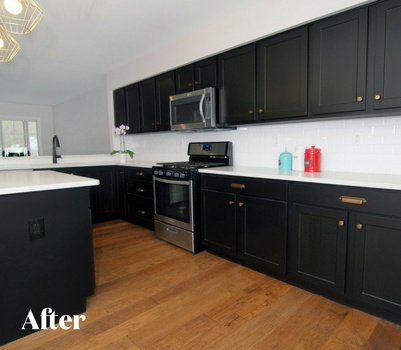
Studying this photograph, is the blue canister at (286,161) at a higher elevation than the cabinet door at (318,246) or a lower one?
higher

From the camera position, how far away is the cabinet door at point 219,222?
2.62 meters

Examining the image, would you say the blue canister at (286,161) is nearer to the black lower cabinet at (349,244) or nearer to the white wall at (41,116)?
the black lower cabinet at (349,244)

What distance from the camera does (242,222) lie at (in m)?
2.52

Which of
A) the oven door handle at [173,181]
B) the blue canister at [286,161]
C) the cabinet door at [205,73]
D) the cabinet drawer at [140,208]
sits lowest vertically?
the cabinet drawer at [140,208]

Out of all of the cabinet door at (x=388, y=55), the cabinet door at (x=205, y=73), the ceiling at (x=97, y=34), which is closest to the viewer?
the cabinet door at (x=388, y=55)

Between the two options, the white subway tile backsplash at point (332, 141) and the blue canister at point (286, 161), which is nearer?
the white subway tile backsplash at point (332, 141)

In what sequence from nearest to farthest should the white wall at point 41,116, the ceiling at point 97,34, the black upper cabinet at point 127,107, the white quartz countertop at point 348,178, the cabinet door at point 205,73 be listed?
the white quartz countertop at point 348,178 < the ceiling at point 97,34 < the cabinet door at point 205,73 < the black upper cabinet at point 127,107 < the white wall at point 41,116

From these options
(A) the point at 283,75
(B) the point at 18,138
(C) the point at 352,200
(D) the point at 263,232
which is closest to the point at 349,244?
(C) the point at 352,200

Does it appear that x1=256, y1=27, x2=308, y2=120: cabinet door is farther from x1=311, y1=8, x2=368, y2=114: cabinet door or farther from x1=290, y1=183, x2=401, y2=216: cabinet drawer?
x1=290, y1=183, x2=401, y2=216: cabinet drawer

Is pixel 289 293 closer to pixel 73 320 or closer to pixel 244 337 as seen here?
pixel 244 337

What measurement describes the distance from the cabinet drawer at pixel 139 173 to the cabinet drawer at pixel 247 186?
1.01m

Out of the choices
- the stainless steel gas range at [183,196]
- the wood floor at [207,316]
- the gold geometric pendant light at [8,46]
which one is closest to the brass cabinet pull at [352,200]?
the wood floor at [207,316]

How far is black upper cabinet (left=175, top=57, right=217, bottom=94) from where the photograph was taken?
119 inches

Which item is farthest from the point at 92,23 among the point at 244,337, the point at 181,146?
the point at 244,337
